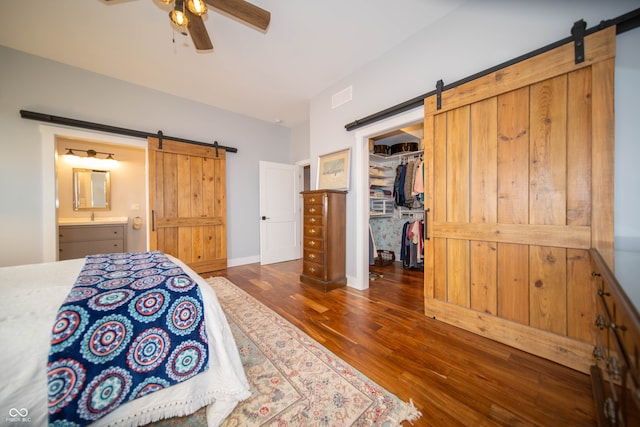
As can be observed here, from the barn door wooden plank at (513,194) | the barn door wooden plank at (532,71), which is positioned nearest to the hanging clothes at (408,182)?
the barn door wooden plank at (532,71)

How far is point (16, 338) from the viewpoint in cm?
84

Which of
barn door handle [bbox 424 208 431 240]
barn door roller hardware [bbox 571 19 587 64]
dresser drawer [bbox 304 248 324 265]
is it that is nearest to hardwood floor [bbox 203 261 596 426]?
dresser drawer [bbox 304 248 324 265]

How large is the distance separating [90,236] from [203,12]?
3902 mm

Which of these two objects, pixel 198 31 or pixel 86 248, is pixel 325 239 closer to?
pixel 198 31

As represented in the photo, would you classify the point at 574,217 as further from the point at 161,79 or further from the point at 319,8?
the point at 161,79

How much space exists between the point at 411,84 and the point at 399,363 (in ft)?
8.46

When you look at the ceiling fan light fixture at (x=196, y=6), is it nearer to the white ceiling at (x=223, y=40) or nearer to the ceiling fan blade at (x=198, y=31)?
the ceiling fan blade at (x=198, y=31)

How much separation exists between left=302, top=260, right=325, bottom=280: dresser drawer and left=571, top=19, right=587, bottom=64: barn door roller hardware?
2.76 metres

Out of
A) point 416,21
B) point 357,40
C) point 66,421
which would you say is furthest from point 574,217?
point 66,421

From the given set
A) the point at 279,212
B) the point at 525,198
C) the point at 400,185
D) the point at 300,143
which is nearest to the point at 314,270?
the point at 279,212

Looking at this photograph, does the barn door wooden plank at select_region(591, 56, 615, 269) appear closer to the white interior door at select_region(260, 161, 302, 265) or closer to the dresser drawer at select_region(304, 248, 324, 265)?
the dresser drawer at select_region(304, 248, 324, 265)

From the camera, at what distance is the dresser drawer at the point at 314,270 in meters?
2.90

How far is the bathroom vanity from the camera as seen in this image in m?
3.33

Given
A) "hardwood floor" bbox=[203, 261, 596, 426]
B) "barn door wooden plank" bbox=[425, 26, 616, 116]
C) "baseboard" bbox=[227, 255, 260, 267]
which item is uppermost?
"barn door wooden plank" bbox=[425, 26, 616, 116]
